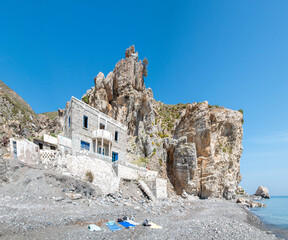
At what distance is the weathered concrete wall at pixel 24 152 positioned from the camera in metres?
15.5

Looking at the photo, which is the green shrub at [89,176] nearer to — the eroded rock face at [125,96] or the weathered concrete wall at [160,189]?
the weathered concrete wall at [160,189]

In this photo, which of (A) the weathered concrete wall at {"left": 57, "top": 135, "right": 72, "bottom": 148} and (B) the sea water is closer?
(B) the sea water

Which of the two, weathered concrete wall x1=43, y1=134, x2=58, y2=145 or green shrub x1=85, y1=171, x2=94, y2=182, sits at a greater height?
weathered concrete wall x1=43, y1=134, x2=58, y2=145

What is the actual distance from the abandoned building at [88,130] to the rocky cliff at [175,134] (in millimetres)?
7619

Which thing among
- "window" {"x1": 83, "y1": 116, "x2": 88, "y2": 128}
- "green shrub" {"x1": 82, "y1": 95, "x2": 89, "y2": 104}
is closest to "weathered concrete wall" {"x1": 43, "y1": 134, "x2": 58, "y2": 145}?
"window" {"x1": 83, "y1": 116, "x2": 88, "y2": 128}

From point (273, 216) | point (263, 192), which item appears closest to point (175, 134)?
point (273, 216)

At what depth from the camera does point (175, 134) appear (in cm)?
4019

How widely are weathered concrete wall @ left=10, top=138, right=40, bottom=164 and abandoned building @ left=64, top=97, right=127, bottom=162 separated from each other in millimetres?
5583

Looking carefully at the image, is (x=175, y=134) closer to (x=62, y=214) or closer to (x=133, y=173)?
(x=133, y=173)

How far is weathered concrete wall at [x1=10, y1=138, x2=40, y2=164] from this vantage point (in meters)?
15.5

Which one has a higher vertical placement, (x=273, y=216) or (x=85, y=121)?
(x=85, y=121)

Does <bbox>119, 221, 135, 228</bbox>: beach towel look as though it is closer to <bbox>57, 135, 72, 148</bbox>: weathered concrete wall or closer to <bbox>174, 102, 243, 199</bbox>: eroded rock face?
<bbox>57, 135, 72, 148</bbox>: weathered concrete wall

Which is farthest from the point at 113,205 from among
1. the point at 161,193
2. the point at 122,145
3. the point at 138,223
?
the point at 122,145

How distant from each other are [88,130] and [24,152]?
10.2 m
